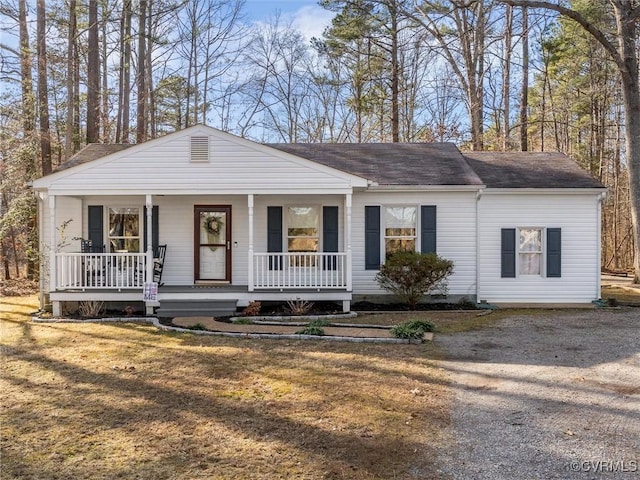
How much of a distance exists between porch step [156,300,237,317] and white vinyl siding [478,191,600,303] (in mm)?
6123

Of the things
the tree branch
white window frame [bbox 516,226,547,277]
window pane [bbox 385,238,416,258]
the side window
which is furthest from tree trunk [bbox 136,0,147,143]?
white window frame [bbox 516,226,547,277]

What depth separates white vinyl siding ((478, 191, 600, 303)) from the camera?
450 inches

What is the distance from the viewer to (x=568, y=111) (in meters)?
22.4

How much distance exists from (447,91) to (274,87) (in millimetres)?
9701

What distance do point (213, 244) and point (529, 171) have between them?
8461mm

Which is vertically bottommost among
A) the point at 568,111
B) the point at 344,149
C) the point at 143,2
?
the point at 344,149

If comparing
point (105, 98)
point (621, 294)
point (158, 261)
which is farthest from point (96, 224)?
point (621, 294)

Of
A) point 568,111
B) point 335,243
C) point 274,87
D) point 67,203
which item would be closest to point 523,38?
point 568,111

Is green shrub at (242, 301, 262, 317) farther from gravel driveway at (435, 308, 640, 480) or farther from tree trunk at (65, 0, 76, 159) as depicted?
tree trunk at (65, 0, 76, 159)

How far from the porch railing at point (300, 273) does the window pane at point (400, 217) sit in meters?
1.49

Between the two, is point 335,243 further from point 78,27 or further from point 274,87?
point 274,87

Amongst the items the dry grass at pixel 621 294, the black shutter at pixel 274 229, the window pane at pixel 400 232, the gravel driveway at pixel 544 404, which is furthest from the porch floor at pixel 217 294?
the dry grass at pixel 621 294

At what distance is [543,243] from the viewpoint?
450 inches

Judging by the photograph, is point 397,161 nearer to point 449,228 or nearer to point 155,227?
point 449,228
